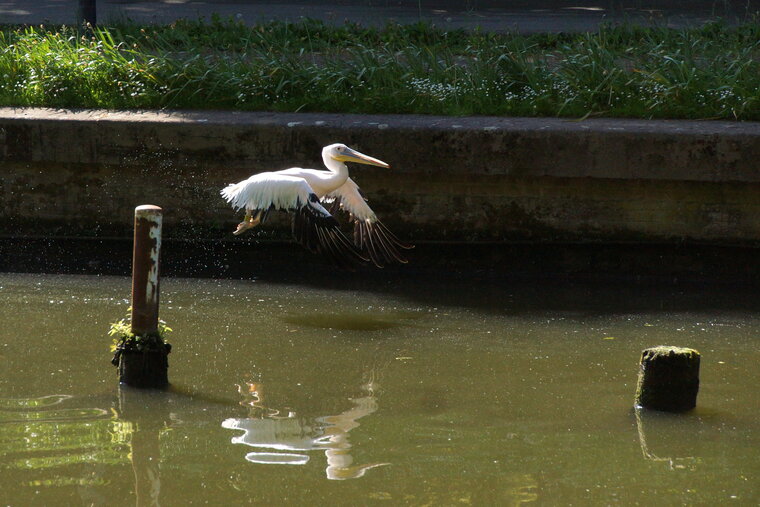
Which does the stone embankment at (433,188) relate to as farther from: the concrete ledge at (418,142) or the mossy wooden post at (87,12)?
the mossy wooden post at (87,12)

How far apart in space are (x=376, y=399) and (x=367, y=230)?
2.49 meters

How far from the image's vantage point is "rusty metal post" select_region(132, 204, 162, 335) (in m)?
5.66

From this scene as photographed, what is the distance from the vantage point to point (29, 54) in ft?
32.5

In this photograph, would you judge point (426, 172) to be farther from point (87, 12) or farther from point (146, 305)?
point (87, 12)

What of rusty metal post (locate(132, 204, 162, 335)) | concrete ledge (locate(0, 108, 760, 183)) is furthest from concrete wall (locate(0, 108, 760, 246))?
rusty metal post (locate(132, 204, 162, 335))

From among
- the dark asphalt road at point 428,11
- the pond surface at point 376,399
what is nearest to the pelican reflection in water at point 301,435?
the pond surface at point 376,399

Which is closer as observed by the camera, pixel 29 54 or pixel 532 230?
pixel 532 230

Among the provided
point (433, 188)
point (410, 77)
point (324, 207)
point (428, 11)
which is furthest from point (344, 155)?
point (428, 11)

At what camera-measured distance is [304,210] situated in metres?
7.10

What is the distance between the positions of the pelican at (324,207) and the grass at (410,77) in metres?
1.43

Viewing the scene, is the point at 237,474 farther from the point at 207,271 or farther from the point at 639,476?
the point at 207,271

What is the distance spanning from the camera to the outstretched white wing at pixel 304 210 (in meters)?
7.04

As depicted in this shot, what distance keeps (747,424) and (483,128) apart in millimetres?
3467

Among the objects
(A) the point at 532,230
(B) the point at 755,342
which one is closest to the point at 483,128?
(A) the point at 532,230
